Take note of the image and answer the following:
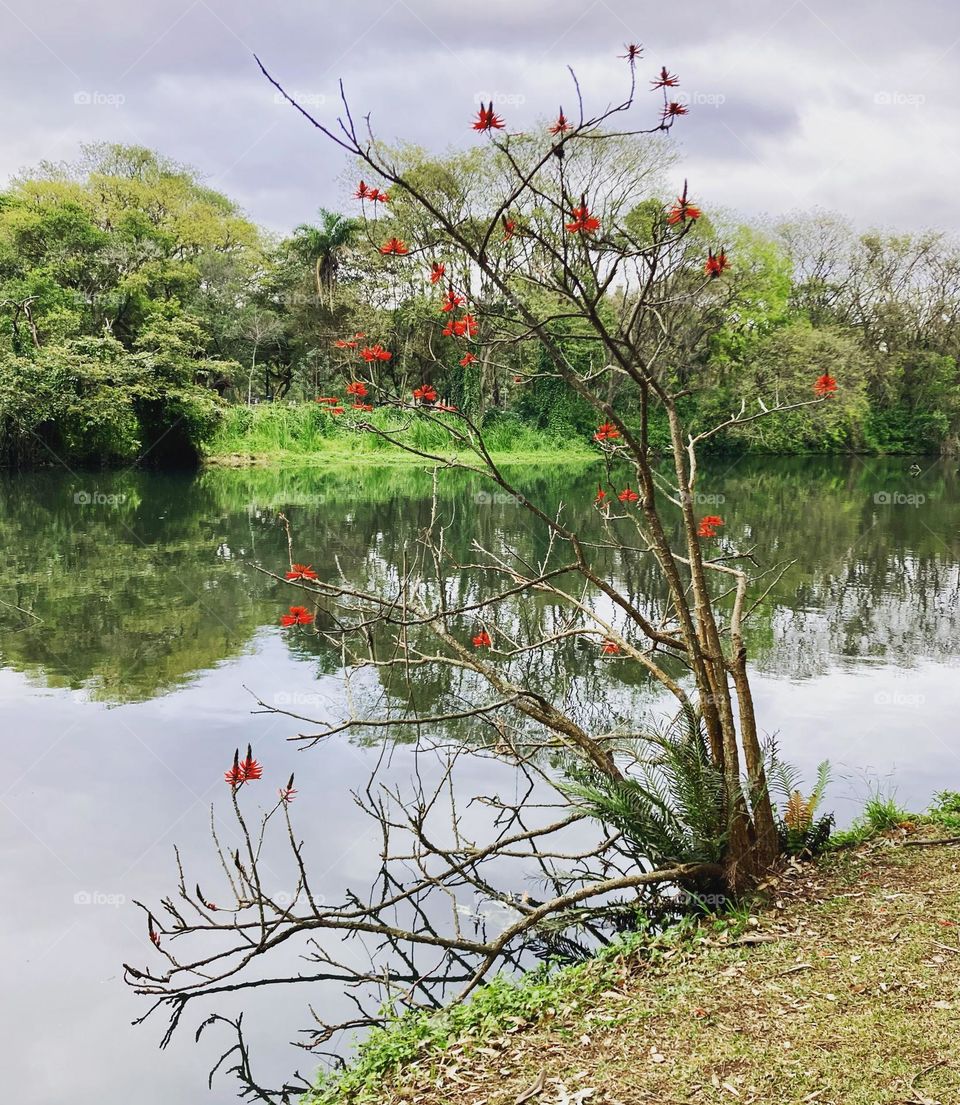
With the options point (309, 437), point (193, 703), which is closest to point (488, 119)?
point (193, 703)

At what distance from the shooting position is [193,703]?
673cm

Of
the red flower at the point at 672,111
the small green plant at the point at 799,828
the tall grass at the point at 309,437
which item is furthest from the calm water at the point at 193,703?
the tall grass at the point at 309,437

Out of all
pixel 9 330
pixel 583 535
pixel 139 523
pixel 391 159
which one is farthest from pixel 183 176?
pixel 583 535

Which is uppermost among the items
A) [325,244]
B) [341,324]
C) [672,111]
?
[325,244]

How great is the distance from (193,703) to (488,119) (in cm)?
515

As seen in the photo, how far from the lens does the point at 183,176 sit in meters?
37.8

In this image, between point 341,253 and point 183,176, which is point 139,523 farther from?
point 183,176

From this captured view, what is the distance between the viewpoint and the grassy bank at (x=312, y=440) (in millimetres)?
27078

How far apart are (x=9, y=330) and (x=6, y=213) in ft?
19.1

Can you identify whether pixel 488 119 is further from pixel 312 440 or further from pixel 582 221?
pixel 312 440

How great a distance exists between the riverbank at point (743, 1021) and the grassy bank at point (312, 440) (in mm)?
22786

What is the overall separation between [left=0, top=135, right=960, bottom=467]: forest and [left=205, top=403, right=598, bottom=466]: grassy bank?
121mm

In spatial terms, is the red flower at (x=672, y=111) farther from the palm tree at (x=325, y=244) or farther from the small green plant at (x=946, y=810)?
the palm tree at (x=325, y=244)

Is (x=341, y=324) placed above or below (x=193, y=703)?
above
